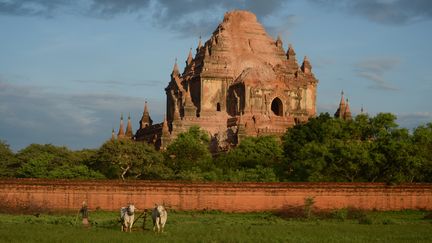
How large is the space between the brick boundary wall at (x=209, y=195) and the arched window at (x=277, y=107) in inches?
1227

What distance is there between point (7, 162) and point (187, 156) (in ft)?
36.3

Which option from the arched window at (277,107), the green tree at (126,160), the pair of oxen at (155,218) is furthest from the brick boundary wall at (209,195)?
the arched window at (277,107)

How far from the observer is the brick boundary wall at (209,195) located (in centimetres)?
3253

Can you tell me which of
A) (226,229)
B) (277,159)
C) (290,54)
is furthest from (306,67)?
(226,229)

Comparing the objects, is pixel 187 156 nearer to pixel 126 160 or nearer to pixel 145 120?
pixel 126 160

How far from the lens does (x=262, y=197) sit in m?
34.8

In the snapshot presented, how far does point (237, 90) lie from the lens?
2650 inches

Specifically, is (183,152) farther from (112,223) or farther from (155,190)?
(112,223)

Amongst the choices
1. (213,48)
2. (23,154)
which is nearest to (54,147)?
(23,154)

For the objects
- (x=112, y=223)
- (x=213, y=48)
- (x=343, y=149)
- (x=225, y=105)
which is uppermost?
(x=213, y=48)

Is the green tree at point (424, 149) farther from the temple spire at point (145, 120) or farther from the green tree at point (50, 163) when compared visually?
the temple spire at point (145, 120)

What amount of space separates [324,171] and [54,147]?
17809 mm

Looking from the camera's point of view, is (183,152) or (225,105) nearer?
(183,152)

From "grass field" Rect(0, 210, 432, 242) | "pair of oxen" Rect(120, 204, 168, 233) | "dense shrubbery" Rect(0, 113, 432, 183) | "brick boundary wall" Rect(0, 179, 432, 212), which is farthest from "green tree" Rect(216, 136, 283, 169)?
"pair of oxen" Rect(120, 204, 168, 233)
